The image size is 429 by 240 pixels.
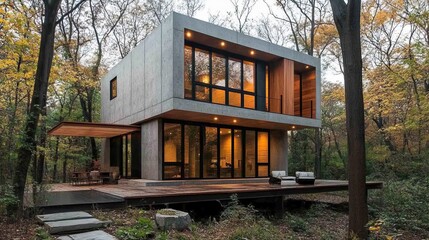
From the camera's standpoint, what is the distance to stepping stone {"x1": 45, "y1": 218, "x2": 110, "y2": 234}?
16.7 ft

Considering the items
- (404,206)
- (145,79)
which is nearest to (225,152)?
(145,79)

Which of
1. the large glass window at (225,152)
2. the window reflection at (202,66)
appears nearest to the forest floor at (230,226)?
the large glass window at (225,152)

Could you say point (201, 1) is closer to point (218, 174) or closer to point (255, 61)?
point (255, 61)

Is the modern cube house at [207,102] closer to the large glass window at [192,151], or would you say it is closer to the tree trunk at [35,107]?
the large glass window at [192,151]

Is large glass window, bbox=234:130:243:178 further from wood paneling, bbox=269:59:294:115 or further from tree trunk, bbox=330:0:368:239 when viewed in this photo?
tree trunk, bbox=330:0:368:239

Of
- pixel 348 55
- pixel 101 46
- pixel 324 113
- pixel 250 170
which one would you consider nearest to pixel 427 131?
pixel 324 113

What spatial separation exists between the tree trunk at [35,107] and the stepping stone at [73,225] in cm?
104

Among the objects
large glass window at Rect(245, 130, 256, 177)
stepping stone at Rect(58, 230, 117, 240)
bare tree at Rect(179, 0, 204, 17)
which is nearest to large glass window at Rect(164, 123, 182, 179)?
large glass window at Rect(245, 130, 256, 177)

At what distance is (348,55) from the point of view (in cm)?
666

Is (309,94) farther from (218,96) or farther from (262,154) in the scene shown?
(218,96)

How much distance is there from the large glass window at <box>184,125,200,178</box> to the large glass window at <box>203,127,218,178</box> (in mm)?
331

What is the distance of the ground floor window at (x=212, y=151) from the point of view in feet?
40.0

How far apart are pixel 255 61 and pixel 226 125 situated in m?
3.14

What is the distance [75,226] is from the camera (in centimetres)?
523
